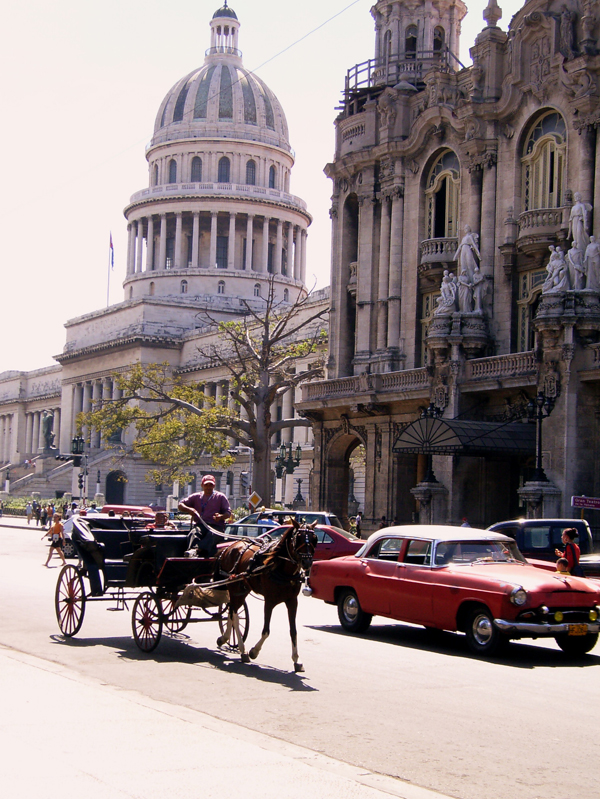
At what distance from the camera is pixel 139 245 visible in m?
125

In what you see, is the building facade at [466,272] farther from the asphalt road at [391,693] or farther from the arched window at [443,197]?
the asphalt road at [391,693]

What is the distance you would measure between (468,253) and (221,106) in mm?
88892

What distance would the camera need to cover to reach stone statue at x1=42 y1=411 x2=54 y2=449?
120 m

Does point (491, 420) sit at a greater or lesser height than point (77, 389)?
lesser

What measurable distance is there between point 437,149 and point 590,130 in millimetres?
8907

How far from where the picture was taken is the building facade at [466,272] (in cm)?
3247

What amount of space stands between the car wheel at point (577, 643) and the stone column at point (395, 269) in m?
29.0

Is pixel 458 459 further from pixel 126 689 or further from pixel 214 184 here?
pixel 214 184

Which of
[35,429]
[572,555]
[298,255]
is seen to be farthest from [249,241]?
[572,555]

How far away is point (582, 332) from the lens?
31844 mm

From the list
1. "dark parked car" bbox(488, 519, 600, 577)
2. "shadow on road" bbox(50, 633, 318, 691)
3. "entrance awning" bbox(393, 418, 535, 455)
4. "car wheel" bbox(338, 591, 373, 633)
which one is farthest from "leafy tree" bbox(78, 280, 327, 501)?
"shadow on road" bbox(50, 633, 318, 691)

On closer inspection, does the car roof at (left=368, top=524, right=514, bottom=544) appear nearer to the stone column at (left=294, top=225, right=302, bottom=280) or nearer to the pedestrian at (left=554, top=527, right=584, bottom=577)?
the pedestrian at (left=554, top=527, right=584, bottom=577)

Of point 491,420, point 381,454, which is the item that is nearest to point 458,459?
point 491,420

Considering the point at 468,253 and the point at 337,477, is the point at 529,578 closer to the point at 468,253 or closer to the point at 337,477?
the point at 468,253
